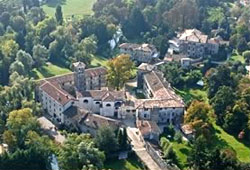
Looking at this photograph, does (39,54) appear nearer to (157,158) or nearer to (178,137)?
(178,137)

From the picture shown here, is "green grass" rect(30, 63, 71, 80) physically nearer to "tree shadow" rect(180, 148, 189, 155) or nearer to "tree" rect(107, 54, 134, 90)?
"tree" rect(107, 54, 134, 90)

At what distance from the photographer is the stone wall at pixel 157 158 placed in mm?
44625

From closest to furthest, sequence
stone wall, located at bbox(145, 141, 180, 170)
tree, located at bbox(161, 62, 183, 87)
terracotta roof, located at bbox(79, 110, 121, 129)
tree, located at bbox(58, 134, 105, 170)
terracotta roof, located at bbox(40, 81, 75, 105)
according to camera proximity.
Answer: tree, located at bbox(58, 134, 105, 170)
stone wall, located at bbox(145, 141, 180, 170)
terracotta roof, located at bbox(79, 110, 121, 129)
terracotta roof, located at bbox(40, 81, 75, 105)
tree, located at bbox(161, 62, 183, 87)

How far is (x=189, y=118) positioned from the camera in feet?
167

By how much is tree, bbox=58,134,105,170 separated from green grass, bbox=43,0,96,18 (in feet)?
172

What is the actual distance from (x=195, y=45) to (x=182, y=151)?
1074 inches

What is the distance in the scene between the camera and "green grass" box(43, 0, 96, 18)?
306 feet

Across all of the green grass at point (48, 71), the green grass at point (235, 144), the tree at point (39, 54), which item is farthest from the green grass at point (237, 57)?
the tree at point (39, 54)

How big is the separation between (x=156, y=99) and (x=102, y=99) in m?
5.98

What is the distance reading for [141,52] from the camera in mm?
69625

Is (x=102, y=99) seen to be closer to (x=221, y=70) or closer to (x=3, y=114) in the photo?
(x=3, y=114)

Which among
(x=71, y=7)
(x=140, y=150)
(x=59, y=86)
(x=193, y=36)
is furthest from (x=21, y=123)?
(x=71, y=7)

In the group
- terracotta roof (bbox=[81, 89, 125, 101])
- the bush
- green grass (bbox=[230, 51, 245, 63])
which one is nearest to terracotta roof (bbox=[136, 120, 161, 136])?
the bush

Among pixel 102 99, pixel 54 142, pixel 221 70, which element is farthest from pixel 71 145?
pixel 221 70
